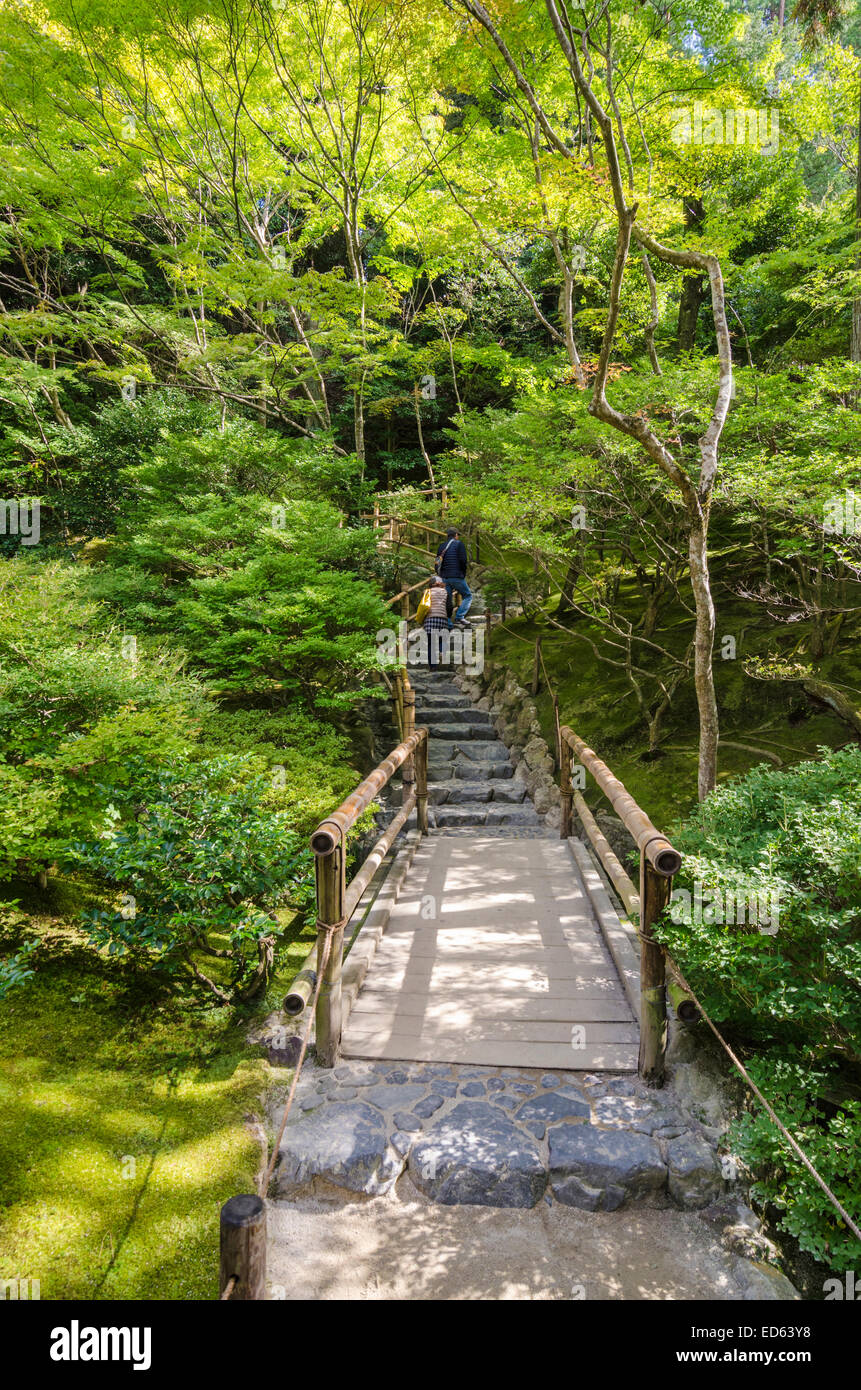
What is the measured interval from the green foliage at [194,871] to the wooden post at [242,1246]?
69.5 inches

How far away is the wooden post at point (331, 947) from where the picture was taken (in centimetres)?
309

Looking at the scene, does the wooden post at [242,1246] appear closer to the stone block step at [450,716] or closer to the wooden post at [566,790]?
Answer: the wooden post at [566,790]

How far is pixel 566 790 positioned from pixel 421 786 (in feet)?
4.94

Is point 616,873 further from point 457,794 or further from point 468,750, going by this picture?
point 468,750

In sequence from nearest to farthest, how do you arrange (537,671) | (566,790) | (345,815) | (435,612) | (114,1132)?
(114,1132) → (345,815) → (566,790) → (537,671) → (435,612)

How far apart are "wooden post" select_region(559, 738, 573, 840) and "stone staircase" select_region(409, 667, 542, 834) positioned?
3.14ft

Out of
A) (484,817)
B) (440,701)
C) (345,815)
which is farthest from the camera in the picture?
(440,701)

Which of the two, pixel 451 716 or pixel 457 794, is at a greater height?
pixel 451 716

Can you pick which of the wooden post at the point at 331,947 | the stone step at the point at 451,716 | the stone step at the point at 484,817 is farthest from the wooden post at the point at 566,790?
the stone step at the point at 451,716

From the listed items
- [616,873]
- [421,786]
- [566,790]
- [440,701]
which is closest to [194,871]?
[616,873]

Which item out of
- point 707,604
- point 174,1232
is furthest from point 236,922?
point 707,604

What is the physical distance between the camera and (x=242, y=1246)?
1.64 meters

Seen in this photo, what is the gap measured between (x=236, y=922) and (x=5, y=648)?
2531mm
